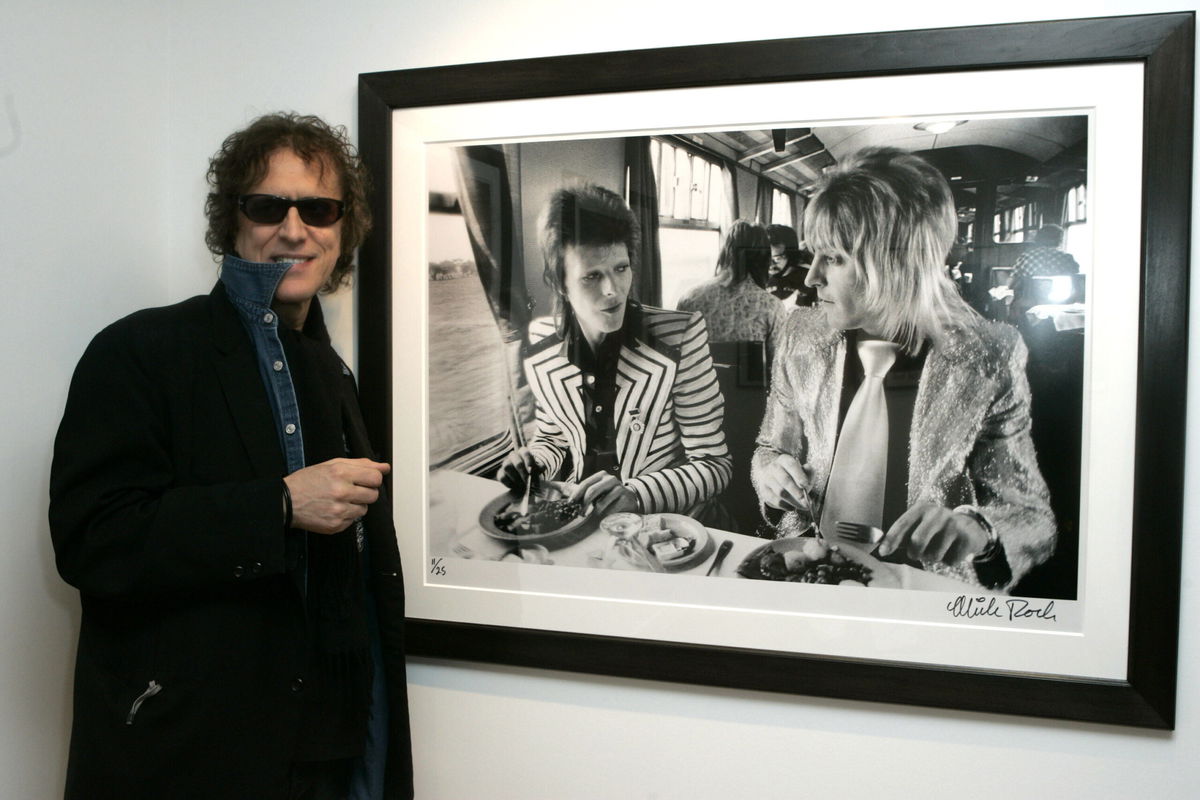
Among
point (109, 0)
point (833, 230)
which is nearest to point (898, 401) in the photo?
point (833, 230)

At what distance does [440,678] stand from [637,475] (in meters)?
0.47

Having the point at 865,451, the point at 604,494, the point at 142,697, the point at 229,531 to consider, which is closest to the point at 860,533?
the point at 865,451

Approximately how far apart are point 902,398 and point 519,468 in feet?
1.81

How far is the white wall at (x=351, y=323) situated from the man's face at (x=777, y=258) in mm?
296

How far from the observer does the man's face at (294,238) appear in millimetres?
1062

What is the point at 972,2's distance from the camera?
1059 millimetres

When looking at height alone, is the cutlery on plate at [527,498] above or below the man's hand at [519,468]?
below

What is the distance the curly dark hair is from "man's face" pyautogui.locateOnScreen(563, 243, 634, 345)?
31 centimetres

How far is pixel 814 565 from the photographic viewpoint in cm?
111

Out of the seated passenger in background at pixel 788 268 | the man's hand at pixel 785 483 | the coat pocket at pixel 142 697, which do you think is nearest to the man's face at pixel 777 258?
the seated passenger in background at pixel 788 268

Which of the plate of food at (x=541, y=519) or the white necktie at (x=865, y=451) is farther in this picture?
the plate of food at (x=541, y=519)

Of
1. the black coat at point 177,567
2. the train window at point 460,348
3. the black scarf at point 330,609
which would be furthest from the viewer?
the train window at point 460,348

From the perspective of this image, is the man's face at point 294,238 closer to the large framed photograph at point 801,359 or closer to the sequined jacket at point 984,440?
the large framed photograph at point 801,359
